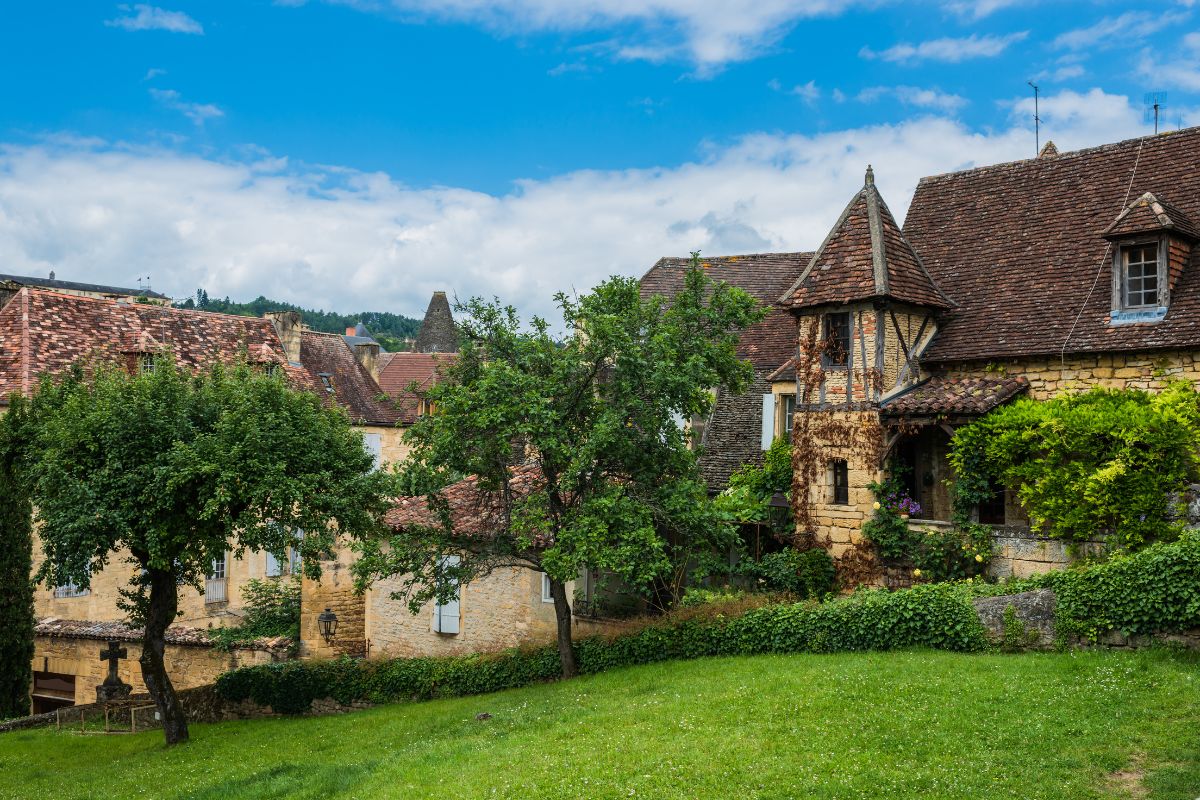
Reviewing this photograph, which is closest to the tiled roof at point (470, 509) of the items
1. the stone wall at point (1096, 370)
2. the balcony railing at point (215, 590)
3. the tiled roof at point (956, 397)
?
the tiled roof at point (956, 397)

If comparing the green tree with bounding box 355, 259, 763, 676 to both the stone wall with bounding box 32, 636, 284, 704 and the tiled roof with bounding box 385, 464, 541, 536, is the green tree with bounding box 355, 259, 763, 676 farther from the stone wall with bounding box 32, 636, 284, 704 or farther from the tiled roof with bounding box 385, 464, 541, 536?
the stone wall with bounding box 32, 636, 284, 704

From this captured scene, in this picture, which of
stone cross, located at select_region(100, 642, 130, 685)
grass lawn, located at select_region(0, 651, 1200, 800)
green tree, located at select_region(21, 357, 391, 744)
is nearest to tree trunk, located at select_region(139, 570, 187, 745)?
green tree, located at select_region(21, 357, 391, 744)

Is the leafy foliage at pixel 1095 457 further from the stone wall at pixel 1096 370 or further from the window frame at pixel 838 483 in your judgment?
the window frame at pixel 838 483

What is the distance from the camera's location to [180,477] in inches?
634

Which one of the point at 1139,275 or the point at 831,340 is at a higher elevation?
the point at 1139,275

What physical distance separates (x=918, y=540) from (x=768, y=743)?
851 cm

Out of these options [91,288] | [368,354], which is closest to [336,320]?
[91,288]

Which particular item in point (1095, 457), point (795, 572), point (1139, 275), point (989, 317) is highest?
point (1139, 275)

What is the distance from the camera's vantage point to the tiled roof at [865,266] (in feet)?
65.9

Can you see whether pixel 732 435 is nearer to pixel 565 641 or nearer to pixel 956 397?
pixel 956 397

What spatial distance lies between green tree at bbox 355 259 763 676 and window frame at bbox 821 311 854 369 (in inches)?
114

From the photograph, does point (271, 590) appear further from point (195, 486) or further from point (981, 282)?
point (981, 282)

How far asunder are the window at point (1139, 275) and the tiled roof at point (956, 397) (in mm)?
2363

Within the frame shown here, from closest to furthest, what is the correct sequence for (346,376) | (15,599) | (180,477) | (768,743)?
(768,743) < (180,477) < (15,599) < (346,376)
